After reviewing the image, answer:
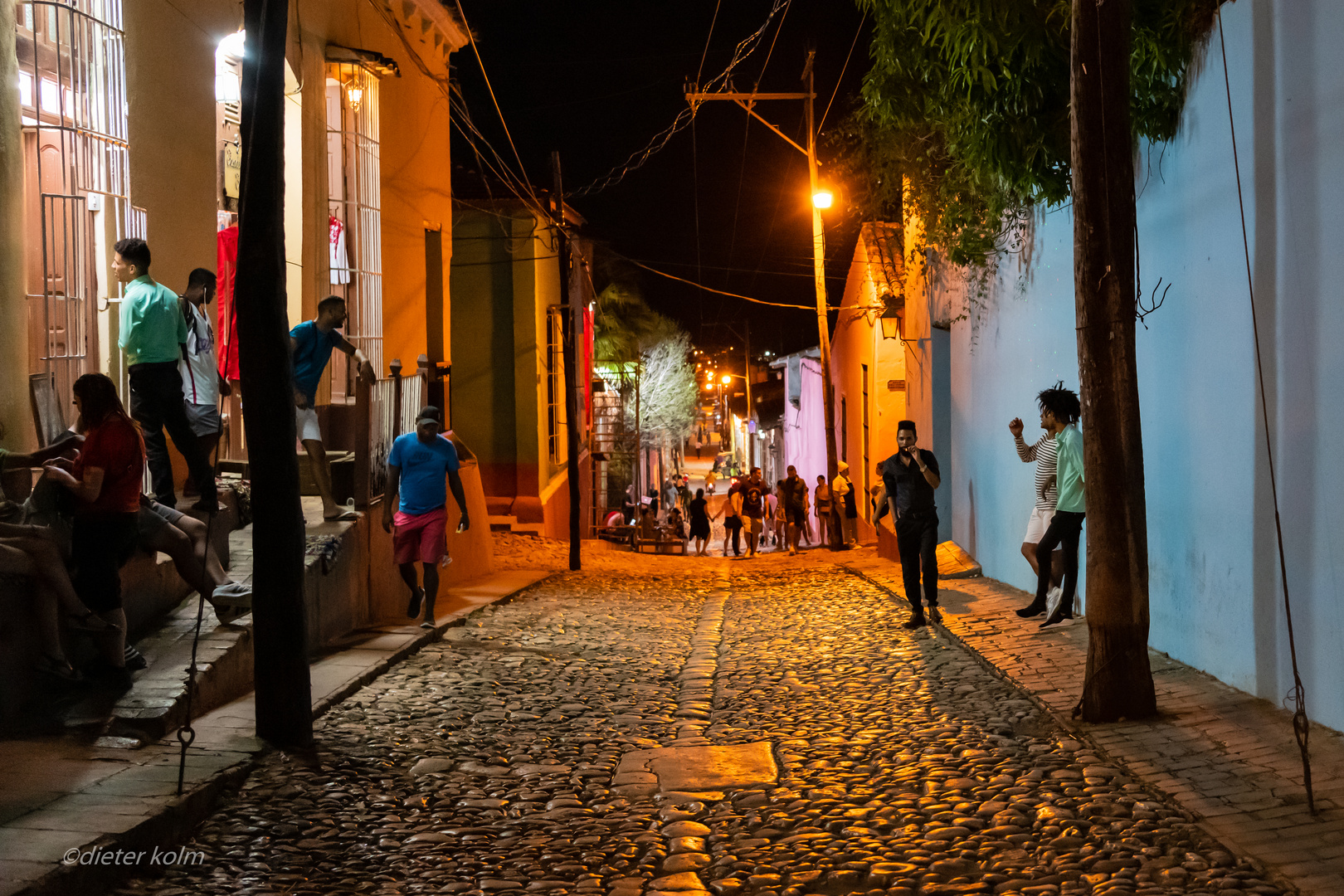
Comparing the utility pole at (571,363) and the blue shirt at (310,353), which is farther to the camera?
the utility pole at (571,363)

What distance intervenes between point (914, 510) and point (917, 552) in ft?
1.41

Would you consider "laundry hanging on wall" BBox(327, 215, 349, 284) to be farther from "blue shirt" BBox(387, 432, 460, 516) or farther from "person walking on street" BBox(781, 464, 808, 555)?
"person walking on street" BBox(781, 464, 808, 555)

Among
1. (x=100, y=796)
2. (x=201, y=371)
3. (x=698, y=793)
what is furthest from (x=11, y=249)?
(x=698, y=793)

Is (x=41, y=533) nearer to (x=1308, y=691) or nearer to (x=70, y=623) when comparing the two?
(x=70, y=623)

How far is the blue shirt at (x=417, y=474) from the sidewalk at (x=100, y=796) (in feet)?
8.90

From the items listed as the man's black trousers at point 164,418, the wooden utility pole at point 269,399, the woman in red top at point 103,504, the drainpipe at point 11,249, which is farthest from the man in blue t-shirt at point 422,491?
the wooden utility pole at point 269,399

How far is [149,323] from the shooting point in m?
7.62

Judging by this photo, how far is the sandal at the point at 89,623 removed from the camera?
614cm

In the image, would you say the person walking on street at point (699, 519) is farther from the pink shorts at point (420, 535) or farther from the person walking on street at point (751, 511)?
the pink shorts at point (420, 535)

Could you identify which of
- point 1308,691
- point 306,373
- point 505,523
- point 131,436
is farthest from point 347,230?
point 1308,691

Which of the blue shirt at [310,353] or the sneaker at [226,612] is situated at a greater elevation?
the blue shirt at [310,353]

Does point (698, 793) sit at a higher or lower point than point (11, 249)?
lower

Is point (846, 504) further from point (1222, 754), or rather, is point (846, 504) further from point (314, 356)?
point (1222, 754)

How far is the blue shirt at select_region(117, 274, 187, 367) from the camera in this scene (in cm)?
757
